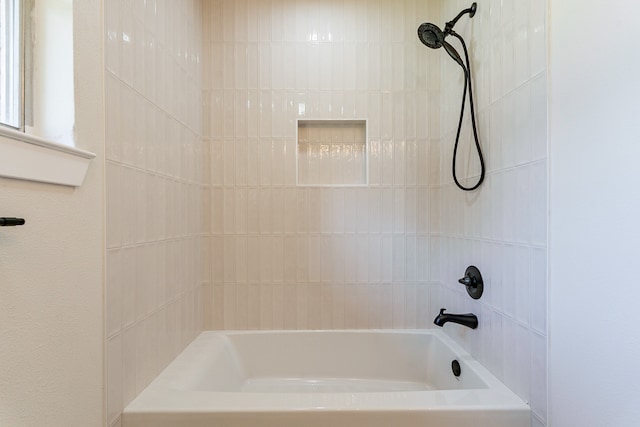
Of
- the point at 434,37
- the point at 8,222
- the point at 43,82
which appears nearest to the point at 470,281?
the point at 434,37

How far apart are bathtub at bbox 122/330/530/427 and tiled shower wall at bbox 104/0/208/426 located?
135mm

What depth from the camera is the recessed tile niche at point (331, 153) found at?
2.05 meters

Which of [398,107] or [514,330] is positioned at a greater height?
[398,107]

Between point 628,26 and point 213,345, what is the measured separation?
196cm

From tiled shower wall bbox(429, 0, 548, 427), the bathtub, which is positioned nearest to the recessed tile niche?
tiled shower wall bbox(429, 0, 548, 427)

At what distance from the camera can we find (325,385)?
189 cm

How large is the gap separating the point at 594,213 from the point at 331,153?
4.64ft

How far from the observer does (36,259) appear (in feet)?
2.44

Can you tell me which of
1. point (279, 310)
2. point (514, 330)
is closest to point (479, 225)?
point (514, 330)

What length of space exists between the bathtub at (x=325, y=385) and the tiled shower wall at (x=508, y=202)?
144mm

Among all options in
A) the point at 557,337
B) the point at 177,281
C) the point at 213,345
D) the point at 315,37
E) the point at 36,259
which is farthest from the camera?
the point at 315,37

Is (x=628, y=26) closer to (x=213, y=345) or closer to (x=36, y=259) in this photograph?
(x=36, y=259)

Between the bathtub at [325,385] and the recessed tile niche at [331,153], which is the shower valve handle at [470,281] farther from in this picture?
the recessed tile niche at [331,153]

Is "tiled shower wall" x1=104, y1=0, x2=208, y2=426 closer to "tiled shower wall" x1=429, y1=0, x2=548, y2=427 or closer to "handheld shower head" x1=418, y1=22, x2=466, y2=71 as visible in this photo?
"handheld shower head" x1=418, y1=22, x2=466, y2=71
